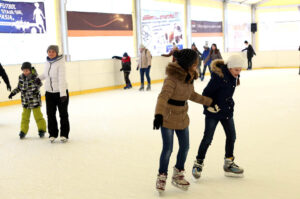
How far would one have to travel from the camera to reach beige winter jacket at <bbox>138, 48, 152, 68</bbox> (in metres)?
11.5

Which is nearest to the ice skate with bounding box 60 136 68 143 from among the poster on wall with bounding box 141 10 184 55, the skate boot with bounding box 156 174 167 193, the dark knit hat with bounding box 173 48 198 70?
the skate boot with bounding box 156 174 167 193

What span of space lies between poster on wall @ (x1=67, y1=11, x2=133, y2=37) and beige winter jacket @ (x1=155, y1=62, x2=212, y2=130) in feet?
29.9

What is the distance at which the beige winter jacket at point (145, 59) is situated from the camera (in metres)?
11.5

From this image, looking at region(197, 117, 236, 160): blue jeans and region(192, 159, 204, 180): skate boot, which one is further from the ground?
region(197, 117, 236, 160): blue jeans

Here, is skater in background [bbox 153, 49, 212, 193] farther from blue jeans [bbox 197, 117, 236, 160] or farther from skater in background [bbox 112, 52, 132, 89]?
skater in background [bbox 112, 52, 132, 89]

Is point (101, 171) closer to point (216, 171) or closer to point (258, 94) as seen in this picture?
point (216, 171)

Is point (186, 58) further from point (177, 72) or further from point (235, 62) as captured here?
point (235, 62)

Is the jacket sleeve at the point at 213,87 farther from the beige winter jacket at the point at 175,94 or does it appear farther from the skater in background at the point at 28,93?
the skater in background at the point at 28,93

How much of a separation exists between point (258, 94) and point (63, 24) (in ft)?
18.7

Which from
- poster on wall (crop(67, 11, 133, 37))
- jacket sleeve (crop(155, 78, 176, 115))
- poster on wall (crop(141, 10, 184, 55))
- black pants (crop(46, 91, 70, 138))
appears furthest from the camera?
poster on wall (crop(141, 10, 184, 55))

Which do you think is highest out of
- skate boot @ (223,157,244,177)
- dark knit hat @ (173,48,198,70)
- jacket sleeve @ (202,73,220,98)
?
dark knit hat @ (173,48,198,70)

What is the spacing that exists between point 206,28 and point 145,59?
7823 mm

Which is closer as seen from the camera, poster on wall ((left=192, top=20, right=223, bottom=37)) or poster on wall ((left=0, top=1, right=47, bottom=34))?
poster on wall ((left=0, top=1, right=47, bottom=34))

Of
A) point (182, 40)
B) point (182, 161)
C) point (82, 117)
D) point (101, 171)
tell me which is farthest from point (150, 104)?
point (182, 40)
